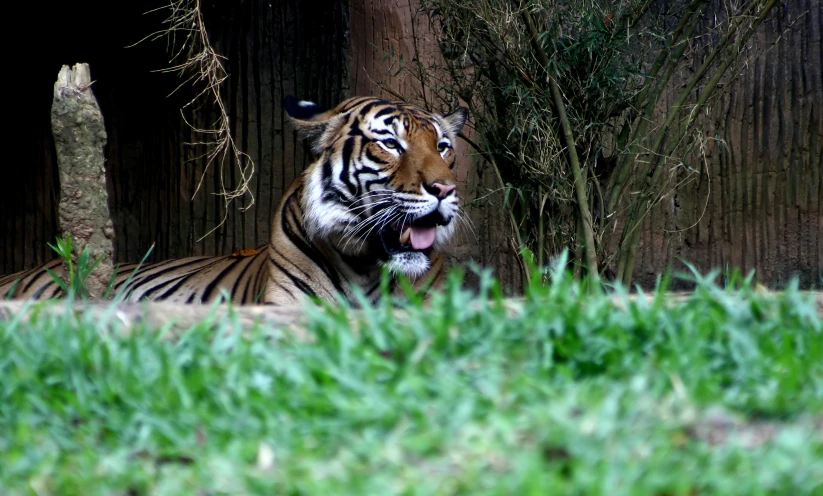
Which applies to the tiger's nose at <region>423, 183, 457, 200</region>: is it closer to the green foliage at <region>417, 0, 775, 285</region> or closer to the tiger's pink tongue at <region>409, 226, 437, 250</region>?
the tiger's pink tongue at <region>409, 226, 437, 250</region>

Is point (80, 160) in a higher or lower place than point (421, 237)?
higher

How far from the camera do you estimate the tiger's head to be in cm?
523

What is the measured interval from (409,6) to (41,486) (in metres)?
5.01

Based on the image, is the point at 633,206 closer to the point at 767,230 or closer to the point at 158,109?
the point at 767,230

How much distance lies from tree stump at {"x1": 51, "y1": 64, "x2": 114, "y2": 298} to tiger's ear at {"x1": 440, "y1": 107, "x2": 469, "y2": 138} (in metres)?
2.02

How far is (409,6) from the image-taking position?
265 inches

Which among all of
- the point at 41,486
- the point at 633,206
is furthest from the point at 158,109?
the point at 41,486

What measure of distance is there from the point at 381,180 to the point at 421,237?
406mm

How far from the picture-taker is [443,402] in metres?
2.42

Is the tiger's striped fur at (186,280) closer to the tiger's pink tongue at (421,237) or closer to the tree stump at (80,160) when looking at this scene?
the tiger's pink tongue at (421,237)

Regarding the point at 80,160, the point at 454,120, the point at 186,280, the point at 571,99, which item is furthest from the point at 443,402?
the point at 186,280

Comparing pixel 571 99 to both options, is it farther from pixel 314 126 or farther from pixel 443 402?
pixel 443 402

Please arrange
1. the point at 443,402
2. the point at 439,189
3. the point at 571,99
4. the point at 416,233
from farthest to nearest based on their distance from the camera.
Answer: the point at 571,99 < the point at 416,233 < the point at 439,189 < the point at 443,402

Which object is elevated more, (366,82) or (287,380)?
(366,82)
